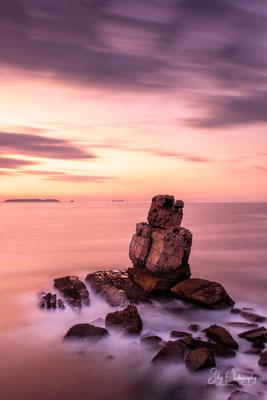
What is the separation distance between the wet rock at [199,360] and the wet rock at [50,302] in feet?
24.8

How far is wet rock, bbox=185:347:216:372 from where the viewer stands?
32.8 ft

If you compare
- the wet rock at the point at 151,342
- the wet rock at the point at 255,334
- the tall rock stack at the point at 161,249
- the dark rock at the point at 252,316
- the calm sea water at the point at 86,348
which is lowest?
the calm sea water at the point at 86,348

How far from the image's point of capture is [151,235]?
19734mm

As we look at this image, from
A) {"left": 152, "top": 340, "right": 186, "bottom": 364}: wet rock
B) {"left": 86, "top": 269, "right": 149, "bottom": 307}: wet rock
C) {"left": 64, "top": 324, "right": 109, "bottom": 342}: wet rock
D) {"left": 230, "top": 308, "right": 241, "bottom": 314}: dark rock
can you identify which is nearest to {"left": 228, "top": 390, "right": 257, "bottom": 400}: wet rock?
{"left": 152, "top": 340, "right": 186, "bottom": 364}: wet rock

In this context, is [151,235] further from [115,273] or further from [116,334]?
[116,334]

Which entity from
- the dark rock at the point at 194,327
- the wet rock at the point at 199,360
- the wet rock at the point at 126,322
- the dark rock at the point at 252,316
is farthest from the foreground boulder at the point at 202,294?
the wet rock at the point at 199,360

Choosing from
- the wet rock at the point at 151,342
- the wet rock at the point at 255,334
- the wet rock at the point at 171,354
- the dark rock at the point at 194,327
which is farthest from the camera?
the dark rock at the point at 194,327

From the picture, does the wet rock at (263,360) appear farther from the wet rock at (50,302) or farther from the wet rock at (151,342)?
the wet rock at (50,302)

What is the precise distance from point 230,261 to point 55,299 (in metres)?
18.2

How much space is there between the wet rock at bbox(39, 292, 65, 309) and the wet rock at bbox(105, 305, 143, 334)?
3.52 meters

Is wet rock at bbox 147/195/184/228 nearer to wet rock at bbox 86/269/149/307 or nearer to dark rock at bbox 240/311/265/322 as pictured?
wet rock at bbox 86/269/149/307

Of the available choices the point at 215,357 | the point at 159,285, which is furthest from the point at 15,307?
the point at 215,357

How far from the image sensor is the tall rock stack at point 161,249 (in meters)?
17.5

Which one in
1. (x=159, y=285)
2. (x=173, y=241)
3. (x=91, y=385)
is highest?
(x=173, y=241)
